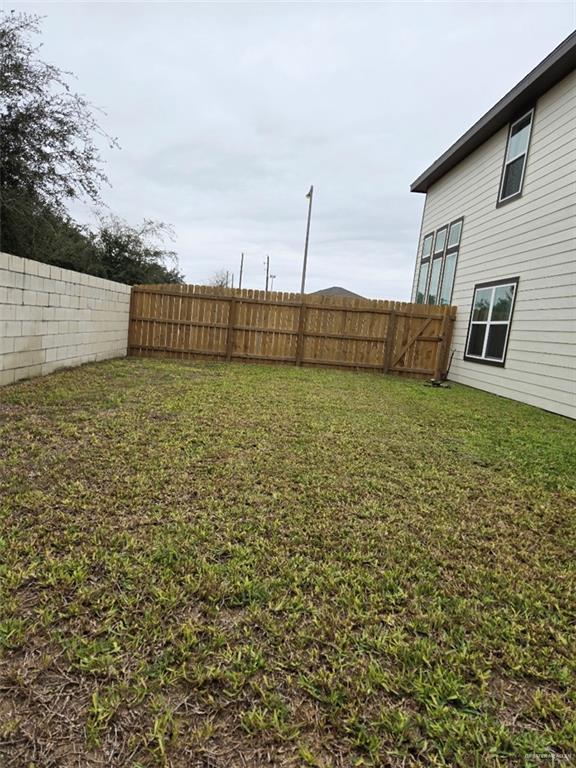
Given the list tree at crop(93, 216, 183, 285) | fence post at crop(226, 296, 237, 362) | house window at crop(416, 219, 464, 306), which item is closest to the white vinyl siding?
house window at crop(416, 219, 464, 306)

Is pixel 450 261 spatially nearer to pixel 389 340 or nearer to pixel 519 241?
pixel 389 340

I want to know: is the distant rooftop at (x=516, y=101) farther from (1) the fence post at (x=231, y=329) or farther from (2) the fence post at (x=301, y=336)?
(1) the fence post at (x=231, y=329)

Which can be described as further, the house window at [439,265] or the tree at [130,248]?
the tree at [130,248]

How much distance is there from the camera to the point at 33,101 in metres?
7.45

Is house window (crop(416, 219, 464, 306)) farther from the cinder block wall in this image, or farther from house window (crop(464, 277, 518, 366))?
the cinder block wall

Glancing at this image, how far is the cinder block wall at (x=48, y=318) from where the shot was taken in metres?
4.59

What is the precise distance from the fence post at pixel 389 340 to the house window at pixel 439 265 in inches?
64.6

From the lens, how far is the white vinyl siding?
18.8 ft

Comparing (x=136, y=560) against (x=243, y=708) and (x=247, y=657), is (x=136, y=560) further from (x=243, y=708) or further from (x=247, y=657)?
(x=243, y=708)

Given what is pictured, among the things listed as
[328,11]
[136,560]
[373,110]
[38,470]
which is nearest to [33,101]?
[328,11]

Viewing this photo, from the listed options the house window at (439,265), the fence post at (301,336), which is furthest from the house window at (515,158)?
the fence post at (301,336)

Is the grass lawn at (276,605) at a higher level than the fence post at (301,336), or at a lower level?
lower

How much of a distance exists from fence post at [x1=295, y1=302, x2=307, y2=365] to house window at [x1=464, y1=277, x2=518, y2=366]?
3.47 meters

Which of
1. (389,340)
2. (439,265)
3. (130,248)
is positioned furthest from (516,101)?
(130,248)
